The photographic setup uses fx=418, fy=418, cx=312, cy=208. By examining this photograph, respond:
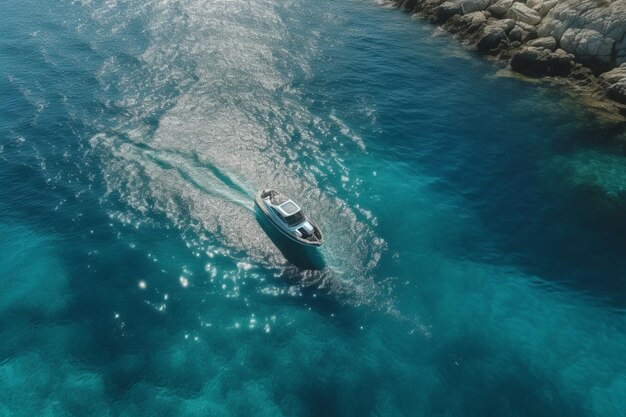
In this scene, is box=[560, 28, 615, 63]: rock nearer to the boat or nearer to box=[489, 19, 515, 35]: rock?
box=[489, 19, 515, 35]: rock

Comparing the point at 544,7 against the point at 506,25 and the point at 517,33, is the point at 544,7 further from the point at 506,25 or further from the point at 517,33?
the point at 506,25

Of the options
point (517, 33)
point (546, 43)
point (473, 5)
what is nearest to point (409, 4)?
point (473, 5)

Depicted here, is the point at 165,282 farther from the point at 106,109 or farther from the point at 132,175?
the point at 106,109

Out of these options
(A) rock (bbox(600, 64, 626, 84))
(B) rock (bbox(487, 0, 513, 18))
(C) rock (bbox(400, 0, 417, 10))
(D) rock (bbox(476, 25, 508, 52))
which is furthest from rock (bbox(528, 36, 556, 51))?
(C) rock (bbox(400, 0, 417, 10))

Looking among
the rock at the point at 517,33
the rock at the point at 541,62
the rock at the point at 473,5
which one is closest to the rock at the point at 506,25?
the rock at the point at 517,33

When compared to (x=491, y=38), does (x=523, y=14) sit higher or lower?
higher

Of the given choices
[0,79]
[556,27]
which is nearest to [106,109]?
[0,79]

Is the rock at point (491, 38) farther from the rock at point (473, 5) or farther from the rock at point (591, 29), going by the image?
the rock at point (473, 5)
